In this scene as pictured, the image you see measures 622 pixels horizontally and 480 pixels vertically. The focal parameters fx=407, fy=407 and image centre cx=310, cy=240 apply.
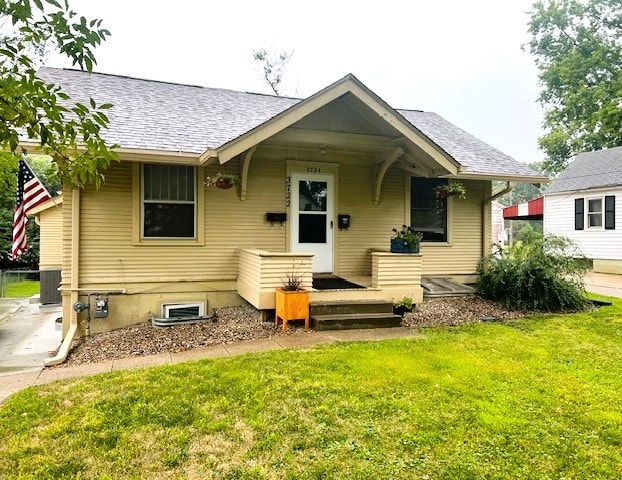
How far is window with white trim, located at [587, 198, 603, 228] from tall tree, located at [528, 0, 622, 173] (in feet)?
29.8

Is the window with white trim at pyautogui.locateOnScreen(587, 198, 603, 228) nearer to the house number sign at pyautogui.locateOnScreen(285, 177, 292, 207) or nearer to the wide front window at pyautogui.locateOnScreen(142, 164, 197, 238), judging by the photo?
the house number sign at pyautogui.locateOnScreen(285, 177, 292, 207)

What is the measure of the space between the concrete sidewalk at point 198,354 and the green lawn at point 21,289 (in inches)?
465

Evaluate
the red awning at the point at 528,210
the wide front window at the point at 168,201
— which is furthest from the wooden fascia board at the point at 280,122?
the red awning at the point at 528,210

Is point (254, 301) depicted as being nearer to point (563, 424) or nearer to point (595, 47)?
point (563, 424)

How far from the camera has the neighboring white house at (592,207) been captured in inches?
620

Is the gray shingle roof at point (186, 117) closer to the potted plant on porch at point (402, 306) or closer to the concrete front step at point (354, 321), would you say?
the potted plant on porch at point (402, 306)

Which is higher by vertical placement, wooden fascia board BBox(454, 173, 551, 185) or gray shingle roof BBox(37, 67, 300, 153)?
gray shingle roof BBox(37, 67, 300, 153)

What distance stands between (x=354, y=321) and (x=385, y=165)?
333 cm

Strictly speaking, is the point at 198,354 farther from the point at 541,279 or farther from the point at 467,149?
the point at 467,149

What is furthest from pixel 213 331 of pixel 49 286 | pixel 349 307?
pixel 49 286

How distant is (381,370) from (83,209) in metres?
5.41

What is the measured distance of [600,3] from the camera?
24.9 meters

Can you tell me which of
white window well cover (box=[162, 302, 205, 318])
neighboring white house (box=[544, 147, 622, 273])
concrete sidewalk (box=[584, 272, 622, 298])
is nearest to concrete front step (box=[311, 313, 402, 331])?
white window well cover (box=[162, 302, 205, 318])

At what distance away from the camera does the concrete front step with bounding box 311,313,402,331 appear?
6.00 meters
